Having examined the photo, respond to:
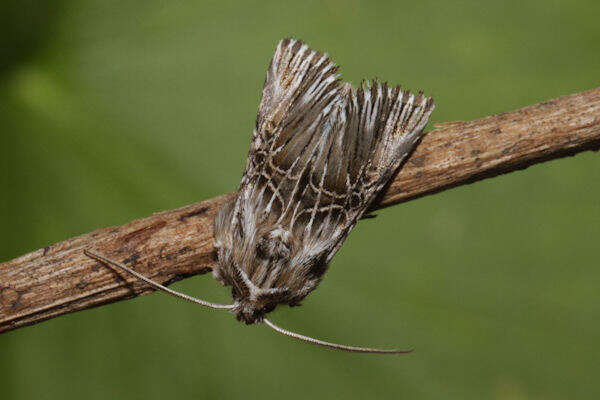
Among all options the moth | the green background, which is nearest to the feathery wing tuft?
the moth

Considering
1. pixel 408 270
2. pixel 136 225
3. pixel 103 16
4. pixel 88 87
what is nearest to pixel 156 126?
pixel 88 87

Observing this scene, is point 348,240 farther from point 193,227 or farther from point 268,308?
point 193,227

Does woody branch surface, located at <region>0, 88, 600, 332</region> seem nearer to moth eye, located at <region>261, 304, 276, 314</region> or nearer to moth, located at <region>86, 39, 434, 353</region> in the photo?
moth, located at <region>86, 39, 434, 353</region>

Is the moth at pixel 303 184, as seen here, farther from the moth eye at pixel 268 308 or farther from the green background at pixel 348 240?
the green background at pixel 348 240

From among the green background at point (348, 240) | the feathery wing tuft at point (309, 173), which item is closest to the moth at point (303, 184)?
the feathery wing tuft at point (309, 173)

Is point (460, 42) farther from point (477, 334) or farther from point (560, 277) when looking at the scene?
point (477, 334)

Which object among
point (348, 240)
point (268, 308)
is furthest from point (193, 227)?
point (348, 240)
